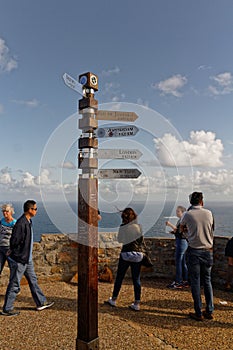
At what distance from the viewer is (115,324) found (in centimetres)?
423

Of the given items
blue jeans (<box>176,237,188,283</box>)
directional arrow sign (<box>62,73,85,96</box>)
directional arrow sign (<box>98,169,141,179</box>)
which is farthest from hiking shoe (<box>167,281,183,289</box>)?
directional arrow sign (<box>62,73,85,96</box>)

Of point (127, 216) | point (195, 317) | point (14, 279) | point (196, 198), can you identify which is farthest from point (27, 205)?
point (195, 317)

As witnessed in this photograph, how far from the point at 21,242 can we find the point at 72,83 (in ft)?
8.96

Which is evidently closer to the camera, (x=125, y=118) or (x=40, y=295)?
(x=125, y=118)

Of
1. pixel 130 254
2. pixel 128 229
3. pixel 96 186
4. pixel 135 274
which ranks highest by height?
pixel 96 186

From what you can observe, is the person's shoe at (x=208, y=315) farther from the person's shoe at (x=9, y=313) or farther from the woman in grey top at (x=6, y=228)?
the woman in grey top at (x=6, y=228)

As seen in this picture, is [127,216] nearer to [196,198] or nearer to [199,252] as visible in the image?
[196,198]

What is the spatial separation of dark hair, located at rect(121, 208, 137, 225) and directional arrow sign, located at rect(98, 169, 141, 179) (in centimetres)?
157

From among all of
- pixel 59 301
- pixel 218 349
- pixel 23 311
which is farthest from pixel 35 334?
pixel 218 349

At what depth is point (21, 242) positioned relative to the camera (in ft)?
15.1

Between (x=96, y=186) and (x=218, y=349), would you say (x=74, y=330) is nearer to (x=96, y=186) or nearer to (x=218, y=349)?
(x=218, y=349)

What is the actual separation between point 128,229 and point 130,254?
417mm

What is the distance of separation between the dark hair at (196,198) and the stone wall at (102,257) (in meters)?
2.17

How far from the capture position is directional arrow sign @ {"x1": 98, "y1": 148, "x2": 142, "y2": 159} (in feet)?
10.7
